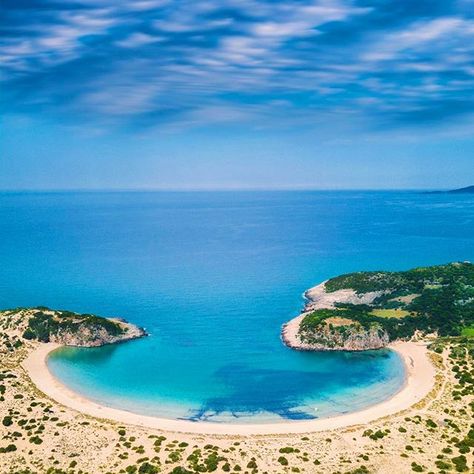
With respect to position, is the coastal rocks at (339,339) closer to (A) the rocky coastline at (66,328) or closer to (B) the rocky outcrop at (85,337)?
(A) the rocky coastline at (66,328)

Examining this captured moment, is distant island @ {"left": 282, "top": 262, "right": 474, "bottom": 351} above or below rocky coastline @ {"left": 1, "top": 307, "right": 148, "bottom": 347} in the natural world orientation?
below

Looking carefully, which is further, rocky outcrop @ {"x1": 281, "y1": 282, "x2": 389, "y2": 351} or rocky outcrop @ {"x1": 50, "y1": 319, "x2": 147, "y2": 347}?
rocky outcrop @ {"x1": 50, "y1": 319, "x2": 147, "y2": 347}

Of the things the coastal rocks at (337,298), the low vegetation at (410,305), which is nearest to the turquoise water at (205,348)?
the coastal rocks at (337,298)

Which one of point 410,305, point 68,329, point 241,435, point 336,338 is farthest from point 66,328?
point 410,305

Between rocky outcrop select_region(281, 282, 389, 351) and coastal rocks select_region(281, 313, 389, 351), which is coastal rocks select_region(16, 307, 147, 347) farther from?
coastal rocks select_region(281, 313, 389, 351)

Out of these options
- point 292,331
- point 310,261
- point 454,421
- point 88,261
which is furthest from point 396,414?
point 88,261

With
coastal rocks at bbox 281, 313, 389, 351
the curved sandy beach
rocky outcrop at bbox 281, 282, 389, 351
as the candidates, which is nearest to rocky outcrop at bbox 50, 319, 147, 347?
the curved sandy beach
